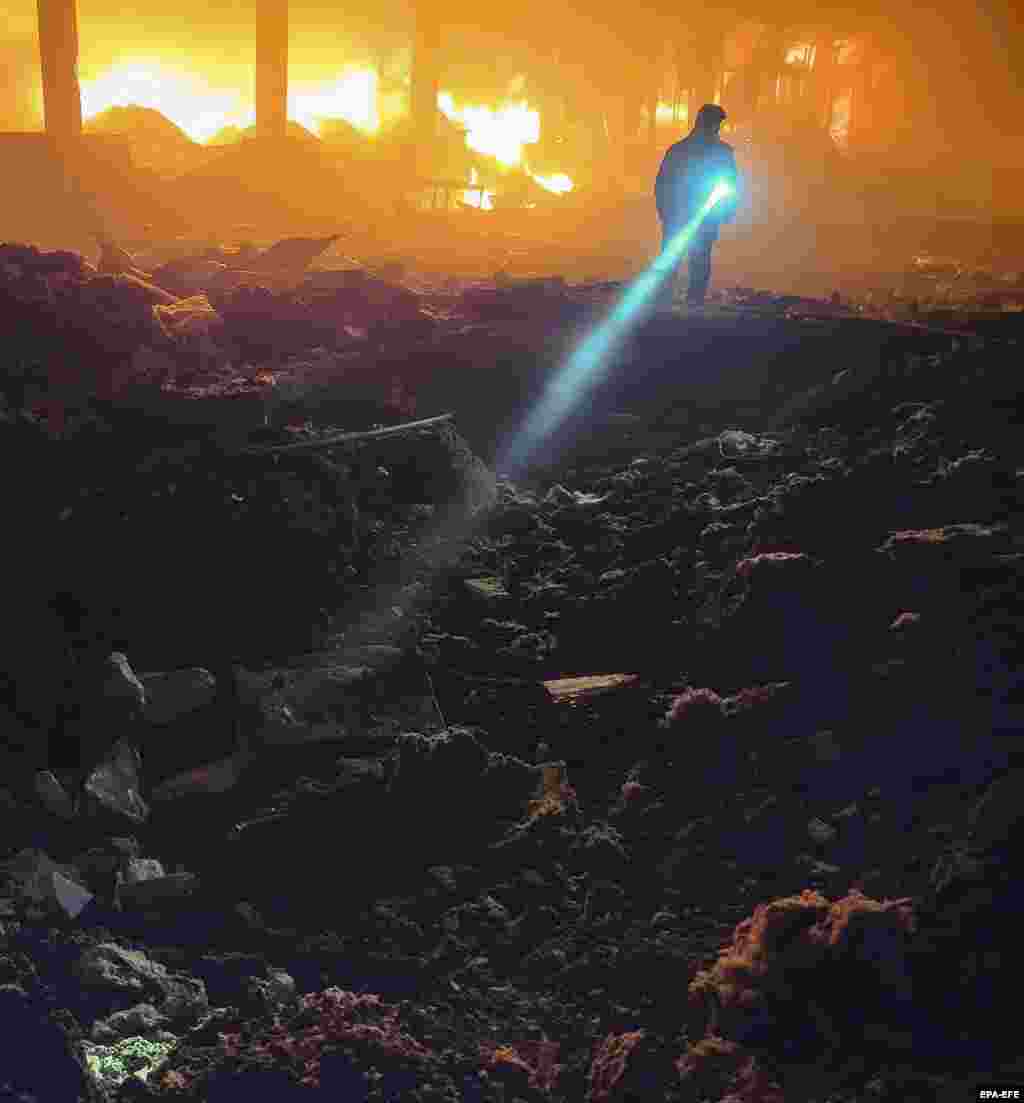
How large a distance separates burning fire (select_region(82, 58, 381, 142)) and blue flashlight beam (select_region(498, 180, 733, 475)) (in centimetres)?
2069

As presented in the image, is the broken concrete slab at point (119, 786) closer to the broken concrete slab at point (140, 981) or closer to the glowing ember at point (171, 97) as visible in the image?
the broken concrete slab at point (140, 981)

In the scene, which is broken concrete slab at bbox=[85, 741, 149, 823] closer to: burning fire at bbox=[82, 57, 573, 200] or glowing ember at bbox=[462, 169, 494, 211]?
glowing ember at bbox=[462, 169, 494, 211]

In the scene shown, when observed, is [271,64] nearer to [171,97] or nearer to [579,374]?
[171,97]

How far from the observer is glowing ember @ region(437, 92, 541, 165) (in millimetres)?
27141

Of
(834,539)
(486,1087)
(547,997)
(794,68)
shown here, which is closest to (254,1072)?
(486,1087)

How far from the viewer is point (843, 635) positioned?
4.33 m

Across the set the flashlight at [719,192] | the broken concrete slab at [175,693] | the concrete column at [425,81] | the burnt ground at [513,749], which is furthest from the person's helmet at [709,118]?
the concrete column at [425,81]

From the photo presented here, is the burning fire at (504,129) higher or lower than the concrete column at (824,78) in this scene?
lower

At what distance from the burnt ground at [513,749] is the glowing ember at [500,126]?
22461 mm

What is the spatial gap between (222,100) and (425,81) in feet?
28.3

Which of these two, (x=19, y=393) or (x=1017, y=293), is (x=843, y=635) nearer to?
(x=19, y=393)

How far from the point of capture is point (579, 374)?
850cm

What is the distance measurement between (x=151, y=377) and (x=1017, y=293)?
11.4m

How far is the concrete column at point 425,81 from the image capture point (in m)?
23.0
